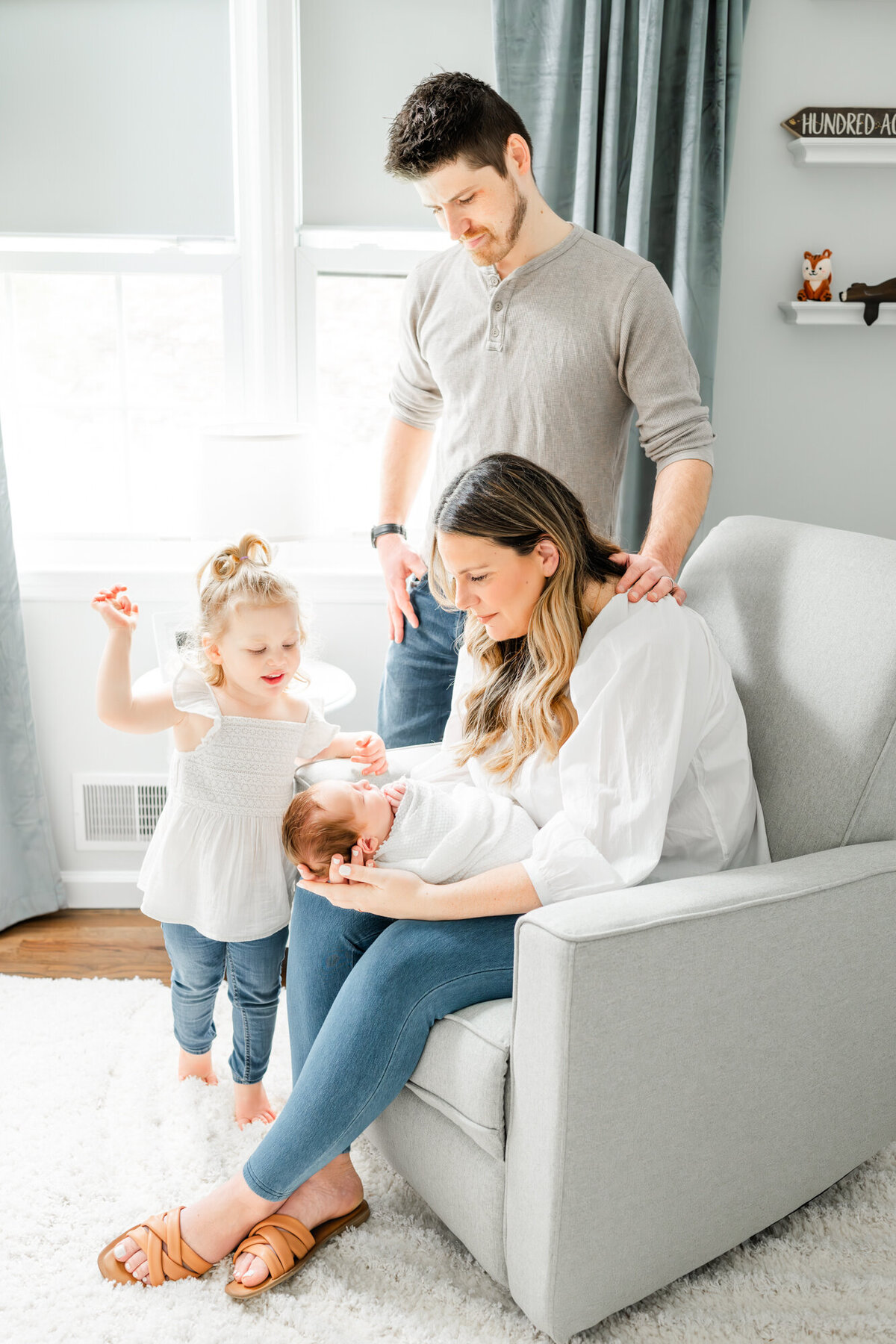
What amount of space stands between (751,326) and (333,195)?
1.02 m

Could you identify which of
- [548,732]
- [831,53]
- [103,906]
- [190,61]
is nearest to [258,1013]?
[548,732]

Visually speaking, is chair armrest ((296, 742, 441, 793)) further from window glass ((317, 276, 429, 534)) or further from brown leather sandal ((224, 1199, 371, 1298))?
window glass ((317, 276, 429, 534))

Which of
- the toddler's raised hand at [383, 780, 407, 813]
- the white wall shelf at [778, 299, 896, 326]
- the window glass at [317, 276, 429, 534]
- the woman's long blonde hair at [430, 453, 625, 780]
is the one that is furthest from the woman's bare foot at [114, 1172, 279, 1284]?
the white wall shelf at [778, 299, 896, 326]

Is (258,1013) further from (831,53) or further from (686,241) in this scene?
(831,53)

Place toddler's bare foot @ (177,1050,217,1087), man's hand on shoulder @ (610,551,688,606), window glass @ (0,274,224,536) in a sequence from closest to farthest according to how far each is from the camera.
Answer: man's hand on shoulder @ (610,551,688,606) → toddler's bare foot @ (177,1050,217,1087) → window glass @ (0,274,224,536)

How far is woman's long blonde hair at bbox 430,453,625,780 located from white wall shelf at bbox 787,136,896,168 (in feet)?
4.22

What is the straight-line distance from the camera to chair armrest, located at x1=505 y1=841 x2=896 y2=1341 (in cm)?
120

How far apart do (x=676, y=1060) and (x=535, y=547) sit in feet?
2.24

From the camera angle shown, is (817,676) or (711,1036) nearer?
(711,1036)

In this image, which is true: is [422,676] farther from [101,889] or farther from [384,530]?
[101,889]

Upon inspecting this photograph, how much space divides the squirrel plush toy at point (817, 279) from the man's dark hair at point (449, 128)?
3.05 ft

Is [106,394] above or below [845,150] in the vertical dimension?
below

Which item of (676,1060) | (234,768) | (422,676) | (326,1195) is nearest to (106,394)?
(422,676)

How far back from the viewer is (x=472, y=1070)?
1306 millimetres
